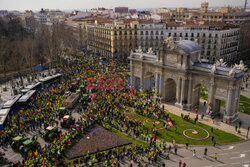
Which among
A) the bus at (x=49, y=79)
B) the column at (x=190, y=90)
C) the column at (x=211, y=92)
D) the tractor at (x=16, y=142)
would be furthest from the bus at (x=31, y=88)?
the column at (x=211, y=92)

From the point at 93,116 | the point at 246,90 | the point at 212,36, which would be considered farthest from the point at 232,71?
the point at 212,36

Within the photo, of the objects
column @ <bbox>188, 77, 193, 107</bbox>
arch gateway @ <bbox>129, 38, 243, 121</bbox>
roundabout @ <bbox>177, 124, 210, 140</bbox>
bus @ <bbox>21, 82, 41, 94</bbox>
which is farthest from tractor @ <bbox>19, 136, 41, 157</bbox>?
column @ <bbox>188, 77, 193, 107</bbox>

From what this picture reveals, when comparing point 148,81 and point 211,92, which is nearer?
point 211,92

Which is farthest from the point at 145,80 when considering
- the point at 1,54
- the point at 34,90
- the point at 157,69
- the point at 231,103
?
the point at 1,54

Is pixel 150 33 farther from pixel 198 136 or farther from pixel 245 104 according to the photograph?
pixel 198 136

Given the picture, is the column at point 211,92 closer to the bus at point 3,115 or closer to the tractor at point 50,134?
the tractor at point 50,134

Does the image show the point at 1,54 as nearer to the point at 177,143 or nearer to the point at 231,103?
the point at 177,143

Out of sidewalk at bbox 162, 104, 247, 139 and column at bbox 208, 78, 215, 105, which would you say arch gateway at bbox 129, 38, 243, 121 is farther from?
sidewalk at bbox 162, 104, 247, 139
